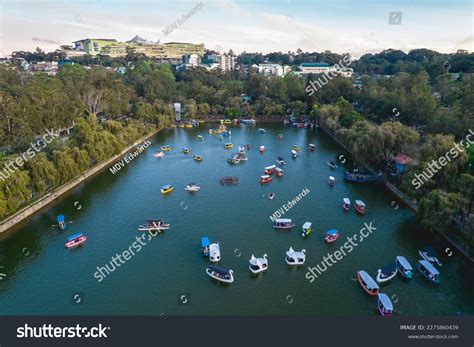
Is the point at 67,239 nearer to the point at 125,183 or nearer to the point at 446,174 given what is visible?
the point at 125,183

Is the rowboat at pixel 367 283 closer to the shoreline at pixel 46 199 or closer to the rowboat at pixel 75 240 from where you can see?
the rowboat at pixel 75 240

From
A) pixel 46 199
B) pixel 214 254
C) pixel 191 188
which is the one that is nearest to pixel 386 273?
pixel 214 254

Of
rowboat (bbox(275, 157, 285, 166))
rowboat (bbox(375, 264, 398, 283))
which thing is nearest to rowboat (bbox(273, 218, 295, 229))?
rowboat (bbox(375, 264, 398, 283))

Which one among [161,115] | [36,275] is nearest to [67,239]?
[36,275]

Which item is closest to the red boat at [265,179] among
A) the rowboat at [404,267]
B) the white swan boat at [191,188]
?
the white swan boat at [191,188]

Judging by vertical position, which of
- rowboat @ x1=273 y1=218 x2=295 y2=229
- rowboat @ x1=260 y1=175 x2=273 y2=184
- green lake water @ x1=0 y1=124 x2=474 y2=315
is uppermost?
rowboat @ x1=260 y1=175 x2=273 y2=184

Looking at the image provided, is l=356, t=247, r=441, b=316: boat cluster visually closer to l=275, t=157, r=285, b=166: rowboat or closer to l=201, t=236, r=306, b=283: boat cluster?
l=201, t=236, r=306, b=283: boat cluster
